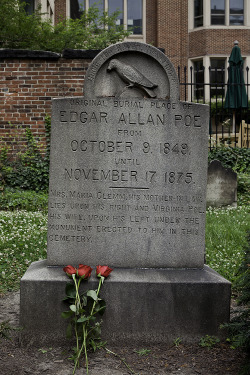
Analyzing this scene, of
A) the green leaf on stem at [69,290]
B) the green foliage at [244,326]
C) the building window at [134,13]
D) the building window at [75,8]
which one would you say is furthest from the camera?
the building window at [134,13]

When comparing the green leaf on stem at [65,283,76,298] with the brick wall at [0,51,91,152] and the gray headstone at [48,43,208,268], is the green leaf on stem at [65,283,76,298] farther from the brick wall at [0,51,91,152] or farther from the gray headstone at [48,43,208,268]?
the brick wall at [0,51,91,152]

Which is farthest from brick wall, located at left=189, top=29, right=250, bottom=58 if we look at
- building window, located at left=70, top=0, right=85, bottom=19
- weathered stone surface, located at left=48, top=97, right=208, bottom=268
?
weathered stone surface, located at left=48, top=97, right=208, bottom=268

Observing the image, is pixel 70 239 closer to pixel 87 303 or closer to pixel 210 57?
pixel 87 303

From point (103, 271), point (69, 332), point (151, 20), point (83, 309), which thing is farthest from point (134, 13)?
point (69, 332)

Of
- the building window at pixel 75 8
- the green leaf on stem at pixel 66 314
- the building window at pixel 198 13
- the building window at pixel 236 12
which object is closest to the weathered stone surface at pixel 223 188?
the green leaf on stem at pixel 66 314

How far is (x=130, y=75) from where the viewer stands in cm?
373

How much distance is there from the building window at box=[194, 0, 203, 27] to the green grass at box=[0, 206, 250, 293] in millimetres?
19890

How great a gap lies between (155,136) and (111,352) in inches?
65.0

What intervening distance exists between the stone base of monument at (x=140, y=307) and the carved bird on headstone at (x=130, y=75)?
4.95 ft

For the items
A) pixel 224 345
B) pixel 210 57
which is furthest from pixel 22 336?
pixel 210 57

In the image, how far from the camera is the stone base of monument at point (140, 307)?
135 inches

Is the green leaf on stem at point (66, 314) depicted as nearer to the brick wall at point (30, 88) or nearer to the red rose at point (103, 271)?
the red rose at point (103, 271)

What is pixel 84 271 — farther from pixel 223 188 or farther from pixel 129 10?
pixel 129 10

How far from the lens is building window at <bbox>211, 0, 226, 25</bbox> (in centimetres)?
2539
